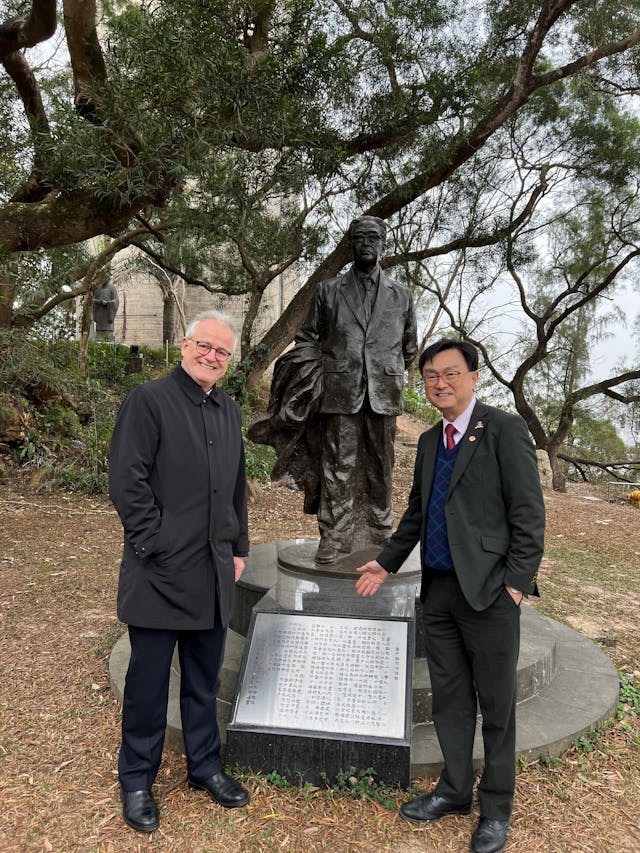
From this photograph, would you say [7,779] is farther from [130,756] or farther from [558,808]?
[558,808]

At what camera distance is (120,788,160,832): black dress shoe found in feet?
8.14

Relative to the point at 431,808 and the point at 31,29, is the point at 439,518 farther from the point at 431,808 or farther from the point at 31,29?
the point at 31,29

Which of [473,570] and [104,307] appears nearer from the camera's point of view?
[473,570]

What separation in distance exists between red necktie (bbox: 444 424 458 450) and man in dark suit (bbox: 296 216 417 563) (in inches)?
60.9

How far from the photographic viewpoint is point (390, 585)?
3725mm

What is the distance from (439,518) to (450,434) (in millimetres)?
322

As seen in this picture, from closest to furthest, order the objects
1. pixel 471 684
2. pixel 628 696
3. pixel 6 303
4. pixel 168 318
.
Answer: pixel 471 684 < pixel 628 696 < pixel 6 303 < pixel 168 318

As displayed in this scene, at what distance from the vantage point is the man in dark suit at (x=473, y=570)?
2.24m

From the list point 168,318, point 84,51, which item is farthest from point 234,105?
point 168,318

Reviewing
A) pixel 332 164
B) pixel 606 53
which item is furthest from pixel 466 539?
pixel 606 53

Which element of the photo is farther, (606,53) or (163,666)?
(606,53)

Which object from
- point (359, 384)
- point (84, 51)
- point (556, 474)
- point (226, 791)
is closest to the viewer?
point (226, 791)

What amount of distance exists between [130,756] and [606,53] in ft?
34.5

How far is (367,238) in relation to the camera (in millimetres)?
3920
